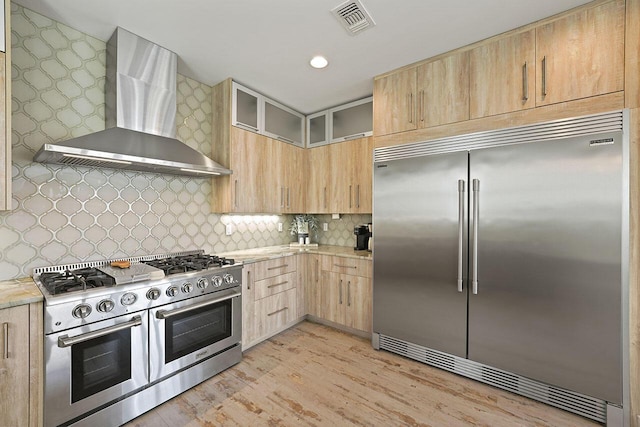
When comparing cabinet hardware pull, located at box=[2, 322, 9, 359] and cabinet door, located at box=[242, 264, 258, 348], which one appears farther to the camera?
cabinet door, located at box=[242, 264, 258, 348]

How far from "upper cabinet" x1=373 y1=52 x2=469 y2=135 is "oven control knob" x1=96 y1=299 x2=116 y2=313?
2599 millimetres

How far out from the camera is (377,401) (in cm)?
203

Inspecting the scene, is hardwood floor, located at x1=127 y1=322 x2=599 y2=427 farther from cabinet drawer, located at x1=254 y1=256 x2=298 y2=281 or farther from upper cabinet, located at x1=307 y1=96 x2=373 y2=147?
upper cabinet, located at x1=307 y1=96 x2=373 y2=147

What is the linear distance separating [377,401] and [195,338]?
58.2 inches

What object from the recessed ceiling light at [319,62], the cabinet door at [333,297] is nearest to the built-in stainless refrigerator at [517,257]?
the cabinet door at [333,297]

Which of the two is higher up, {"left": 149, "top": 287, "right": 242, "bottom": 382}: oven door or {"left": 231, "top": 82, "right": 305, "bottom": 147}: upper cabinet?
{"left": 231, "top": 82, "right": 305, "bottom": 147}: upper cabinet

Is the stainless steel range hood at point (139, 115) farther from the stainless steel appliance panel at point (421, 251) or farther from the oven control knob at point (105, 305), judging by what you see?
the stainless steel appliance panel at point (421, 251)

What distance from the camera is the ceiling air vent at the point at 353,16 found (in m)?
1.88

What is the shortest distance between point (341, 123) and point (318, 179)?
30.8 inches

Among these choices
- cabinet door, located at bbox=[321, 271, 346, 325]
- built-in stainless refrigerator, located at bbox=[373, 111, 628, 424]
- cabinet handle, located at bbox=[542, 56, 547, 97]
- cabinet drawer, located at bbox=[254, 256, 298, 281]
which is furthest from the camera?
cabinet door, located at bbox=[321, 271, 346, 325]

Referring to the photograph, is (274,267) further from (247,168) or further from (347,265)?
(247,168)

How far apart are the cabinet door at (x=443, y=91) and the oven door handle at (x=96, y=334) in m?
2.75

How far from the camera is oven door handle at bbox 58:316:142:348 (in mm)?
1546

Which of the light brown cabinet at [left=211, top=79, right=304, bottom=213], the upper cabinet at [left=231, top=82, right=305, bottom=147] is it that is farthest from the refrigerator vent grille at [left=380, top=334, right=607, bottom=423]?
the upper cabinet at [left=231, top=82, right=305, bottom=147]
